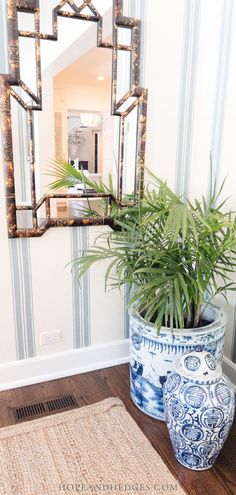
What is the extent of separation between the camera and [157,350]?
1629mm

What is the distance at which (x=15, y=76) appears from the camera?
1.62m

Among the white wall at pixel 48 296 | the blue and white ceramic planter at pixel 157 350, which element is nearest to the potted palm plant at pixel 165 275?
the blue and white ceramic planter at pixel 157 350

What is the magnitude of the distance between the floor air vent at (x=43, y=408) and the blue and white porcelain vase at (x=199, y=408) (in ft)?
2.08

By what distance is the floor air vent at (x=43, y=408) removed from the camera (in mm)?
1782

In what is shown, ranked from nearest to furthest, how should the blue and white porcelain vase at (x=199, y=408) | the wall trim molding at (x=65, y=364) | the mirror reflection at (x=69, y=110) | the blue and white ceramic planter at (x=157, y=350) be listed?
the blue and white porcelain vase at (x=199, y=408) < the blue and white ceramic planter at (x=157, y=350) < the mirror reflection at (x=69, y=110) < the wall trim molding at (x=65, y=364)

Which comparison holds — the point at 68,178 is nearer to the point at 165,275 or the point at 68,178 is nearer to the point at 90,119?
the point at 90,119

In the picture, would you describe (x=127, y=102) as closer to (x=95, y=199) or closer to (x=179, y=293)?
(x=95, y=199)

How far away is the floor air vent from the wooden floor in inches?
1.4

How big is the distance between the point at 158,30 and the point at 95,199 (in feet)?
3.09

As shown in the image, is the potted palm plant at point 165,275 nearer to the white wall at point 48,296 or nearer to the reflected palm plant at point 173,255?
the reflected palm plant at point 173,255

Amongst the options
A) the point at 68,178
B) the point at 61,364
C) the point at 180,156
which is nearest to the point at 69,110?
the point at 68,178

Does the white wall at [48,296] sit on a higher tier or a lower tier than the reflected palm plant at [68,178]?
lower

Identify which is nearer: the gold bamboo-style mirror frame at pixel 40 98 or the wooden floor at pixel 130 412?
the wooden floor at pixel 130 412

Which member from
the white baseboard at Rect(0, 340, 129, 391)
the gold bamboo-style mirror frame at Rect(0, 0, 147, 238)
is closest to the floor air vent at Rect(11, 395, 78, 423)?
the white baseboard at Rect(0, 340, 129, 391)
